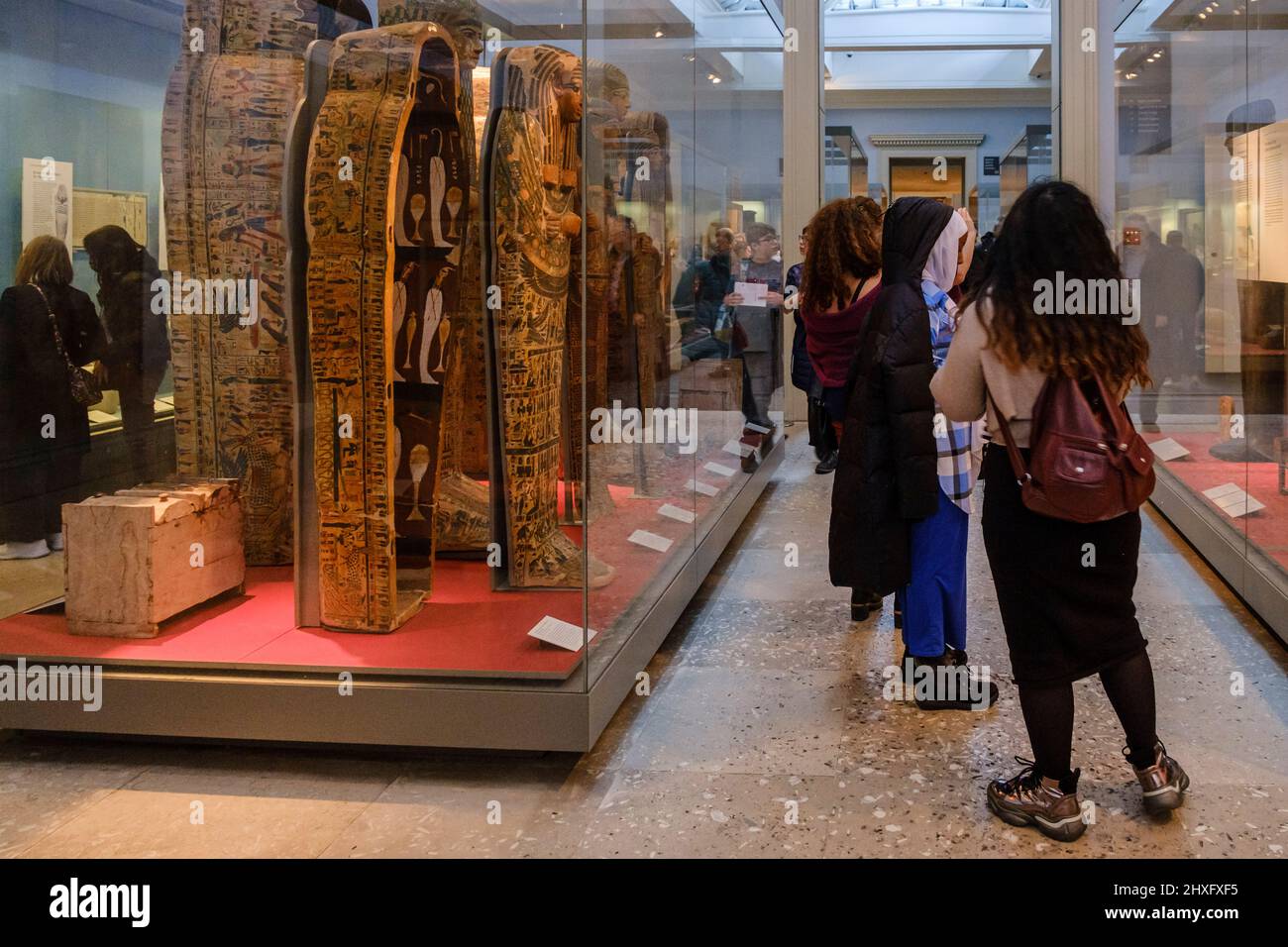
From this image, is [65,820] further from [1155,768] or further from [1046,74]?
[1046,74]

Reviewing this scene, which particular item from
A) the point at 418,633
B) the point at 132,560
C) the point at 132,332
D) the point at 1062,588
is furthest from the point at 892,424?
the point at 132,332

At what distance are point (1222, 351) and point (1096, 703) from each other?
7.16ft

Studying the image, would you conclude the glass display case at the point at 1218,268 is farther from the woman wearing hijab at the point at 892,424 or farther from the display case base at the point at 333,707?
the display case base at the point at 333,707

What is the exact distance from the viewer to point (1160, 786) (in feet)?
9.73

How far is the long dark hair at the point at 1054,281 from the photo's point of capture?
2721 mm

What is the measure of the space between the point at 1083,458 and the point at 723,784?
4.04 feet

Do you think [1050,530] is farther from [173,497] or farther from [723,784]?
[173,497]

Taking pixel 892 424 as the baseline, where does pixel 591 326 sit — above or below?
above

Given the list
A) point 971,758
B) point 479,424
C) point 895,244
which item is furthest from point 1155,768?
point 479,424

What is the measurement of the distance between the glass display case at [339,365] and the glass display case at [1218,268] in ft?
6.98

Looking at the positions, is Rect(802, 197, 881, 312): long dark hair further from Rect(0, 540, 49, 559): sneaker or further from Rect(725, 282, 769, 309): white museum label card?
Rect(0, 540, 49, 559): sneaker

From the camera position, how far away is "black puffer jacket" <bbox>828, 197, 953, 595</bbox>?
374 centimetres

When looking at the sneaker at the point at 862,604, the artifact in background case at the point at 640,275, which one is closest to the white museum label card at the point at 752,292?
the artifact in background case at the point at 640,275

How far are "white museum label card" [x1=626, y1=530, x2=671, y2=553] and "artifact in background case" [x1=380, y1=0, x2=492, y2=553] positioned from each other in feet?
1.56
